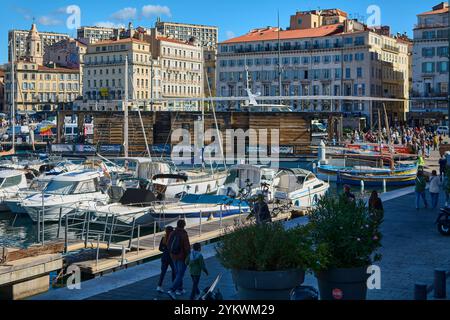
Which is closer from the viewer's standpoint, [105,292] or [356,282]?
[356,282]

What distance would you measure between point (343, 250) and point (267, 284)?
132 centimetres

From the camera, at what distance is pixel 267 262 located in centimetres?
1016

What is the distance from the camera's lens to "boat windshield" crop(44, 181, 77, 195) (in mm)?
31328

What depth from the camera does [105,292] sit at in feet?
45.5

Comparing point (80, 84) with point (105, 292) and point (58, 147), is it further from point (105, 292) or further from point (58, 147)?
point (105, 292)

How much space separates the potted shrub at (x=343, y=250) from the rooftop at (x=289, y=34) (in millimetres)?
92135

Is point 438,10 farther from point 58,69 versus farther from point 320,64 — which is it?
point 58,69

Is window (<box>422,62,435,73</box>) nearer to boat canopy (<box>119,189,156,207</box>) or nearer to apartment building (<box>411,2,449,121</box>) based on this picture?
apartment building (<box>411,2,449,121</box>)

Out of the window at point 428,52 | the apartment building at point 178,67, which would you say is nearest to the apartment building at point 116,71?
the apartment building at point 178,67

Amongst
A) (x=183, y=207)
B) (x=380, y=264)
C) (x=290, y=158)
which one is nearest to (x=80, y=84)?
(x=290, y=158)

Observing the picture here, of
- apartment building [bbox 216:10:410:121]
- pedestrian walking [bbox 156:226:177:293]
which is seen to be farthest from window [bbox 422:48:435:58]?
pedestrian walking [bbox 156:226:177:293]

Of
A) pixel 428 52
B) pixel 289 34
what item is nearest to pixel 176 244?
pixel 428 52

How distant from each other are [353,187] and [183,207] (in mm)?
20210

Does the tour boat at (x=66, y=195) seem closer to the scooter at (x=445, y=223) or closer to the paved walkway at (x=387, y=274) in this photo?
the paved walkway at (x=387, y=274)
